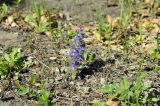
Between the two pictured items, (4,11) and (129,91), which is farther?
(4,11)

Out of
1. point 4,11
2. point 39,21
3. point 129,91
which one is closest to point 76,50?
point 129,91

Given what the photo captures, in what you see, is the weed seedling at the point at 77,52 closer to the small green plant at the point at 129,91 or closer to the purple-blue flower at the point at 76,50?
the purple-blue flower at the point at 76,50

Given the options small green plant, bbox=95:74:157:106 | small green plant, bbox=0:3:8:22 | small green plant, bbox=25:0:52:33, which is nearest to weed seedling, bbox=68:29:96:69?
small green plant, bbox=95:74:157:106

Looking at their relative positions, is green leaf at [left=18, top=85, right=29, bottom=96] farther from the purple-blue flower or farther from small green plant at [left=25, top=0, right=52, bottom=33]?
small green plant at [left=25, top=0, right=52, bottom=33]

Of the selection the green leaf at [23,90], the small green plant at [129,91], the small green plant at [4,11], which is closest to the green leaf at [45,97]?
the green leaf at [23,90]

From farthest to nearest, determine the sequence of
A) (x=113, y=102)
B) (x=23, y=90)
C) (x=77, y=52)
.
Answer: (x=77, y=52)
(x=23, y=90)
(x=113, y=102)

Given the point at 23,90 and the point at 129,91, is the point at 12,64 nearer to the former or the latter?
the point at 23,90
